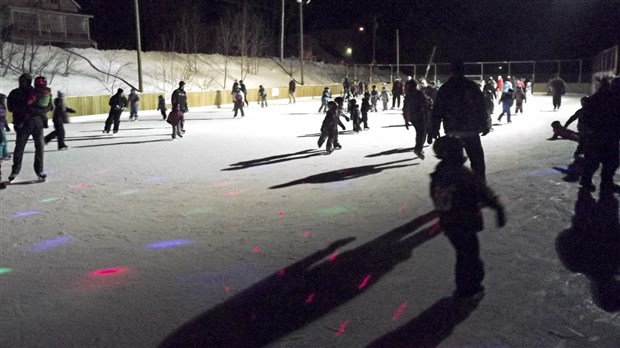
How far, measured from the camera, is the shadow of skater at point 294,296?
358 centimetres

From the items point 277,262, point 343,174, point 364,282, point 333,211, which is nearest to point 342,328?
point 364,282

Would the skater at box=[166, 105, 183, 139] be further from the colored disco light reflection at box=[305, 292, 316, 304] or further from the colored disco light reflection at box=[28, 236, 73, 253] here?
the colored disco light reflection at box=[305, 292, 316, 304]

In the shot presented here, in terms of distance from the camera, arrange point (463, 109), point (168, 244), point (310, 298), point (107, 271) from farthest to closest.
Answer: point (463, 109), point (168, 244), point (107, 271), point (310, 298)

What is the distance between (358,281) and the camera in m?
4.48

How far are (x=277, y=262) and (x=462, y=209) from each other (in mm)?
1696

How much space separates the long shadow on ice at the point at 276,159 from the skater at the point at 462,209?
684 cm

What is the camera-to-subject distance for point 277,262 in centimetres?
504

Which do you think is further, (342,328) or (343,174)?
(343,174)

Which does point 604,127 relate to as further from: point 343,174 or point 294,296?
point 294,296

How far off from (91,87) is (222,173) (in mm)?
28564

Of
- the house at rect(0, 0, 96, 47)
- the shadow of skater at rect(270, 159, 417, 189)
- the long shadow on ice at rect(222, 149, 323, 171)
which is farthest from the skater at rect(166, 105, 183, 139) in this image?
the house at rect(0, 0, 96, 47)

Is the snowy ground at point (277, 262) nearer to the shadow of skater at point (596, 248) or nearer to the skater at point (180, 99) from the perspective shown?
the shadow of skater at point (596, 248)

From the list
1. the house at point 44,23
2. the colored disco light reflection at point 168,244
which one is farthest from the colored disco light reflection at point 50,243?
the house at point 44,23

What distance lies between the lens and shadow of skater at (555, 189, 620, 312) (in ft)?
13.8
